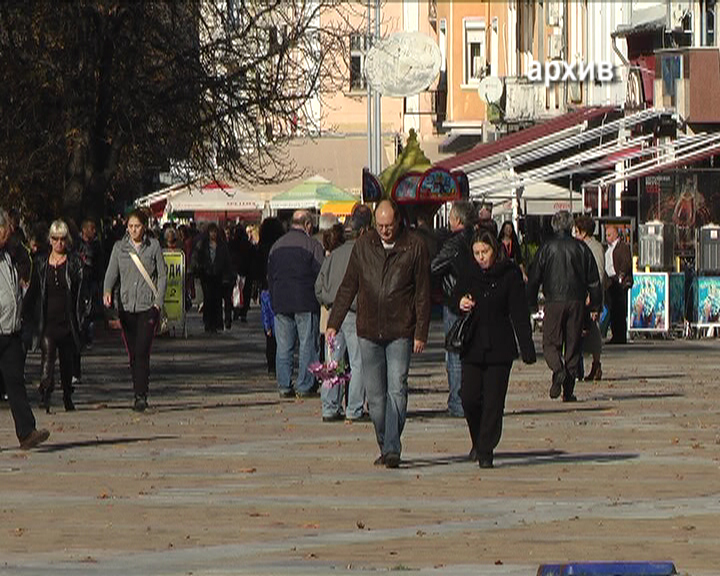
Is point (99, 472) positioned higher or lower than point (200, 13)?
lower

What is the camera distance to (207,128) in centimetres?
3291

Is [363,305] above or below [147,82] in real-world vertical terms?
below

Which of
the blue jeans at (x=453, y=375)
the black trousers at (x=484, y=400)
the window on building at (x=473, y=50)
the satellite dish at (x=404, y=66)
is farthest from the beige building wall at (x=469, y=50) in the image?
the black trousers at (x=484, y=400)

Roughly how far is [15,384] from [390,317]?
10.5 ft

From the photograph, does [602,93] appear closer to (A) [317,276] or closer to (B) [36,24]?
(B) [36,24]

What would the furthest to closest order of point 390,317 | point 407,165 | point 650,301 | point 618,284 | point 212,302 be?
point 407,165 → point 212,302 → point 650,301 → point 618,284 → point 390,317

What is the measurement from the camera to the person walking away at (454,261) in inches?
691

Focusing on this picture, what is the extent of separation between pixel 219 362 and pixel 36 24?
16.3ft

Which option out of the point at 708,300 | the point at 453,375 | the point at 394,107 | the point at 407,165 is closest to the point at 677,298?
the point at 708,300

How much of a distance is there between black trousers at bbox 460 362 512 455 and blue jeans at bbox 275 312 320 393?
277 inches

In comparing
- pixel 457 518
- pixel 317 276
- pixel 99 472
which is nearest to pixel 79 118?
pixel 317 276

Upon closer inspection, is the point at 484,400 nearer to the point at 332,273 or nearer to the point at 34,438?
the point at 34,438

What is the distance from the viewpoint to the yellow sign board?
37.0 meters

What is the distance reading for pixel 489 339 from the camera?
1617 centimetres
